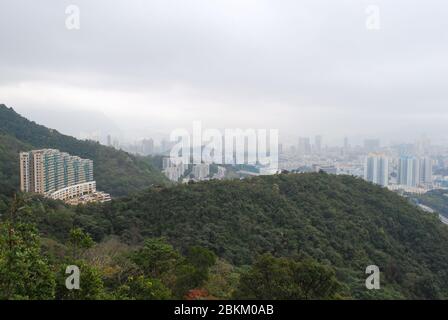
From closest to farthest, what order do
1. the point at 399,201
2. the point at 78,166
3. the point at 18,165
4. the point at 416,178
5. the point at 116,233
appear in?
the point at 116,233 < the point at 399,201 < the point at 18,165 < the point at 78,166 < the point at 416,178

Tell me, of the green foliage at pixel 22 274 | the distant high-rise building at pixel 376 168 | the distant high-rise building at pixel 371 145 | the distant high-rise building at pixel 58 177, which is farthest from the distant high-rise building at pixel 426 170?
the green foliage at pixel 22 274

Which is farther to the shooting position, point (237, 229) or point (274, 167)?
point (274, 167)

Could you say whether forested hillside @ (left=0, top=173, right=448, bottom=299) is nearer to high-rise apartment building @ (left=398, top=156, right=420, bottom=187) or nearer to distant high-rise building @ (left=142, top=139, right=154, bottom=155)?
high-rise apartment building @ (left=398, top=156, right=420, bottom=187)

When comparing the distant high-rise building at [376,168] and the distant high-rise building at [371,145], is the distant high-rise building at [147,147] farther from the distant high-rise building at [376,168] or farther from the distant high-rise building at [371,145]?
the distant high-rise building at [376,168]

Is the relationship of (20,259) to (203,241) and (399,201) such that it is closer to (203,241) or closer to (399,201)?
(203,241)

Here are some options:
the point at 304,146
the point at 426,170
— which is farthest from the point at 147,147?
the point at 426,170
